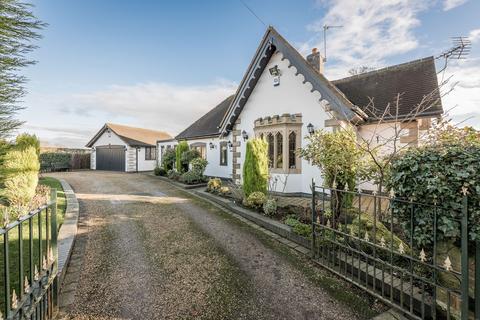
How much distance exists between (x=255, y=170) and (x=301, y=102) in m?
4.02

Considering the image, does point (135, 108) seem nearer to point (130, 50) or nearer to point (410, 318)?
point (130, 50)

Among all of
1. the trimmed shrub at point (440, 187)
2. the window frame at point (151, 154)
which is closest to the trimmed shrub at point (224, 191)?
the trimmed shrub at point (440, 187)

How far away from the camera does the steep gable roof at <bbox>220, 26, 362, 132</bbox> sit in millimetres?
7829

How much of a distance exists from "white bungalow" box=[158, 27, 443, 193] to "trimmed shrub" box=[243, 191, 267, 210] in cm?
204

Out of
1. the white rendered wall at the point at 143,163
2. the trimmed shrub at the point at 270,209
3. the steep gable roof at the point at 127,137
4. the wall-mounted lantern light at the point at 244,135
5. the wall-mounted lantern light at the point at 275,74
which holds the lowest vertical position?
the trimmed shrub at the point at 270,209

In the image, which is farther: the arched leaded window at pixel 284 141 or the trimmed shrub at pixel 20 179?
the arched leaded window at pixel 284 141

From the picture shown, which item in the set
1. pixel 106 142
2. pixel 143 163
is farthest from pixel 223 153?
pixel 106 142

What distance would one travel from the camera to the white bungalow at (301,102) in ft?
27.2

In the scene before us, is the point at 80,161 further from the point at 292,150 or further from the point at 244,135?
the point at 292,150

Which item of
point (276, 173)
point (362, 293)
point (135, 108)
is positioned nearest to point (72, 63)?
point (276, 173)

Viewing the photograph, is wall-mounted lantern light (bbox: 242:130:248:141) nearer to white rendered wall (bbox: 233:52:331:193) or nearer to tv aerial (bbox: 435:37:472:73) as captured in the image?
white rendered wall (bbox: 233:52:331:193)

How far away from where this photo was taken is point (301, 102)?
9484 mm

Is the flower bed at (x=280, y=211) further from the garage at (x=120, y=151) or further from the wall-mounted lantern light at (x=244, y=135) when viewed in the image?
the garage at (x=120, y=151)

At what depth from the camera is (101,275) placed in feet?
12.3
